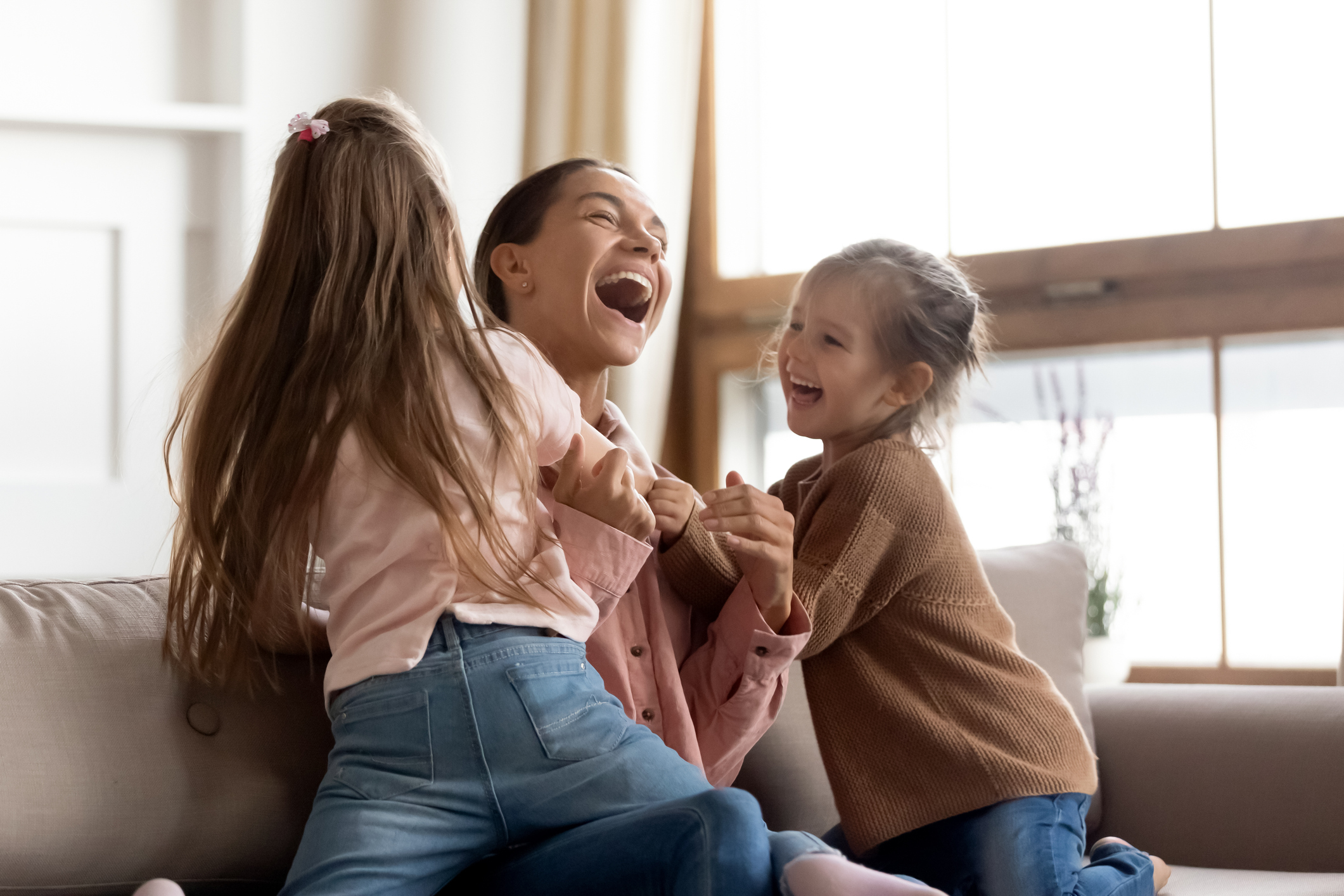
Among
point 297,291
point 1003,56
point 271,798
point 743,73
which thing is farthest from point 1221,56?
point 271,798

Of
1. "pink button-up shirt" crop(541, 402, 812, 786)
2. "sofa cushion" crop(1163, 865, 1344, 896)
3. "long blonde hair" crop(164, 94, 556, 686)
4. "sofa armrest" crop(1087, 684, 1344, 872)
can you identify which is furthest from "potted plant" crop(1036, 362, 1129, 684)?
"long blonde hair" crop(164, 94, 556, 686)

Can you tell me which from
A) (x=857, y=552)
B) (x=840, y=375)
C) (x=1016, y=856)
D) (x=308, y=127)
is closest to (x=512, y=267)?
(x=308, y=127)

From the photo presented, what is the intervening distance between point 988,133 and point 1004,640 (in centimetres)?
152

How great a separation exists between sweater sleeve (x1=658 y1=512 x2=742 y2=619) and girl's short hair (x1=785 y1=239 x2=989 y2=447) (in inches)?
13.0

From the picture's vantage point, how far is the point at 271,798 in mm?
1387

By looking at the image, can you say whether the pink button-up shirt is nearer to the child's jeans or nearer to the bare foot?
the child's jeans

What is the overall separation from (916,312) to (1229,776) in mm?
825

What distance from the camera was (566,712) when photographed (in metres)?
1.15

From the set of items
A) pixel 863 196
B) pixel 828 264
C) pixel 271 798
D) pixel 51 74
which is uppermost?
pixel 51 74

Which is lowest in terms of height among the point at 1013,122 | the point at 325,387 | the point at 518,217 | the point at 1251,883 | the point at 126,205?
the point at 1251,883

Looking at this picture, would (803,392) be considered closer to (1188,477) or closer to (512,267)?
(512,267)

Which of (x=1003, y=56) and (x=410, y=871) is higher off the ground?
(x=1003, y=56)

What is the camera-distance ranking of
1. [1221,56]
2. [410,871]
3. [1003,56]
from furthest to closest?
[1003,56]
[1221,56]
[410,871]

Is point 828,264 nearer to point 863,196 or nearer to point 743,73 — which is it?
point 863,196
